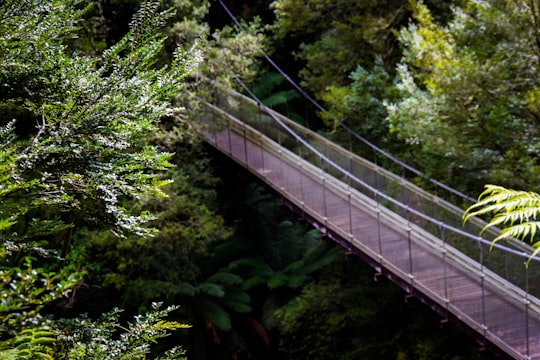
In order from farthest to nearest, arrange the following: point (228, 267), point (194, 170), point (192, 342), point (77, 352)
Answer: point (228, 267)
point (192, 342)
point (194, 170)
point (77, 352)

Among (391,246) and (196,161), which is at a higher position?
(196,161)

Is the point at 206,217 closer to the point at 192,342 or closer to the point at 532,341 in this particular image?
the point at 192,342

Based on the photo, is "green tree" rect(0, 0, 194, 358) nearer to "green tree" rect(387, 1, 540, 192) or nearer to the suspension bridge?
the suspension bridge

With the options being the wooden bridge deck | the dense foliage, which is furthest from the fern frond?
the wooden bridge deck

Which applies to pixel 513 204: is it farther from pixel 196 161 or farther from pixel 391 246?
pixel 196 161

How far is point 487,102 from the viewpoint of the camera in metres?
7.21

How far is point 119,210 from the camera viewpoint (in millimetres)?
2986

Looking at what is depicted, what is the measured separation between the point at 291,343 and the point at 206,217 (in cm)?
327

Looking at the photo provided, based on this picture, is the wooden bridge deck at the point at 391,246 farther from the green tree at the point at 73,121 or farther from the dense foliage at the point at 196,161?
the green tree at the point at 73,121

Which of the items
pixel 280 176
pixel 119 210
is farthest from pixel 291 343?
pixel 119 210

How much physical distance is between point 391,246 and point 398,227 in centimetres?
36

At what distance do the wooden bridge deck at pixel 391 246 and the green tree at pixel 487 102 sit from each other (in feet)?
3.47

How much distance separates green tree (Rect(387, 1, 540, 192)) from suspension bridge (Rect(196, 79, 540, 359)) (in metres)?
0.72

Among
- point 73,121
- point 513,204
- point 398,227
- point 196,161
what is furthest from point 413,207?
point 73,121
